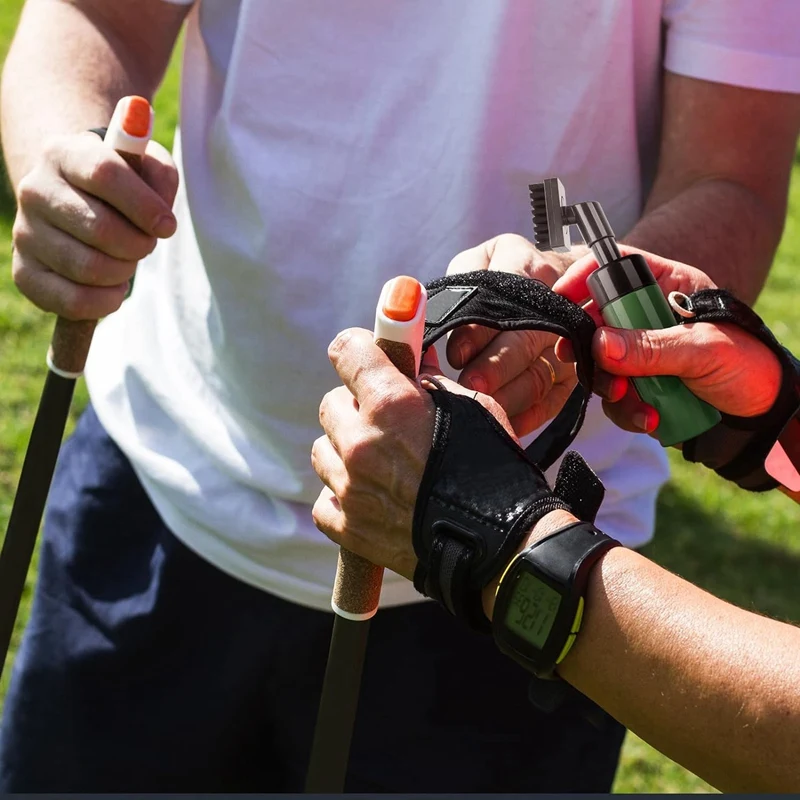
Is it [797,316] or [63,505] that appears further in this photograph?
[797,316]

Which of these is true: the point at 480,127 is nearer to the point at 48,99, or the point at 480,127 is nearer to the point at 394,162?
the point at 394,162

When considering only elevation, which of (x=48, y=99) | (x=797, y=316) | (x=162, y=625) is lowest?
(x=797, y=316)

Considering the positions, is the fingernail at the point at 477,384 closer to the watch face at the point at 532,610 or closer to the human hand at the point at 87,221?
the watch face at the point at 532,610

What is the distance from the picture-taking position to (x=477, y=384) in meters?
1.40

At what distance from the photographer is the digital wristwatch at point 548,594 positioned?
113 centimetres

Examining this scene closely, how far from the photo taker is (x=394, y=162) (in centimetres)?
171

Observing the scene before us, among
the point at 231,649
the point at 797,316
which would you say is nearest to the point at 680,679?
the point at 231,649

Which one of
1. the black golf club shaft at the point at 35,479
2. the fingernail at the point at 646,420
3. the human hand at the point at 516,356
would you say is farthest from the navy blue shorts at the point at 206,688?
the fingernail at the point at 646,420

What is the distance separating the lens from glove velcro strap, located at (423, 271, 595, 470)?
1312 millimetres

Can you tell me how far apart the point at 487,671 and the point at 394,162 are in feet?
2.69

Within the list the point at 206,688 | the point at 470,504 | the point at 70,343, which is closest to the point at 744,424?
the point at 470,504

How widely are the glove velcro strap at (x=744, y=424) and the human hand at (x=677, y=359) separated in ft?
0.04

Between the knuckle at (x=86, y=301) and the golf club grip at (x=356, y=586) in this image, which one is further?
the knuckle at (x=86, y=301)

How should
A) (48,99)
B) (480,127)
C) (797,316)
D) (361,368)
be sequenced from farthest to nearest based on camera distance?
(797,316) → (48,99) → (480,127) → (361,368)
